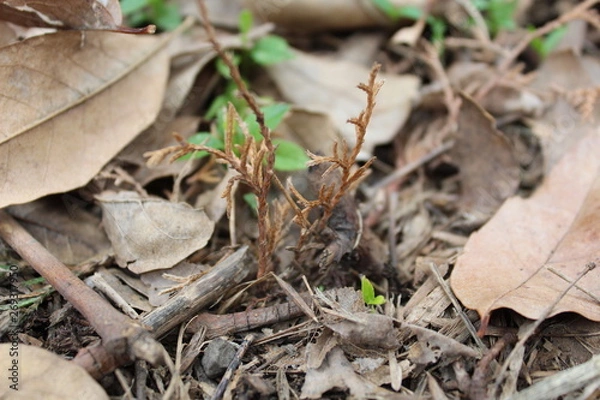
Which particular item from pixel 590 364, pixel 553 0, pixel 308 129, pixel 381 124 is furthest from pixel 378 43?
pixel 590 364

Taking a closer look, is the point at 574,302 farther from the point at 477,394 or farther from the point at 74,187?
the point at 74,187

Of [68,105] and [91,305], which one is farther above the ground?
Answer: [68,105]

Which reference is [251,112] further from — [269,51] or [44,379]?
[44,379]

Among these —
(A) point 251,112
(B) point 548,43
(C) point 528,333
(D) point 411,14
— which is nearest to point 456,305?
(C) point 528,333

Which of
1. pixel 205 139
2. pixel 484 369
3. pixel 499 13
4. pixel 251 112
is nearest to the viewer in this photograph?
pixel 484 369

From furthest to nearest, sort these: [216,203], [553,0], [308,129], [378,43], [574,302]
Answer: [553,0] → [378,43] → [308,129] → [216,203] → [574,302]

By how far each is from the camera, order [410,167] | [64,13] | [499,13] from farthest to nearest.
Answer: [499,13], [410,167], [64,13]

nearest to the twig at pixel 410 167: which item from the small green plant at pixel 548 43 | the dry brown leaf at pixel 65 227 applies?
the small green plant at pixel 548 43
